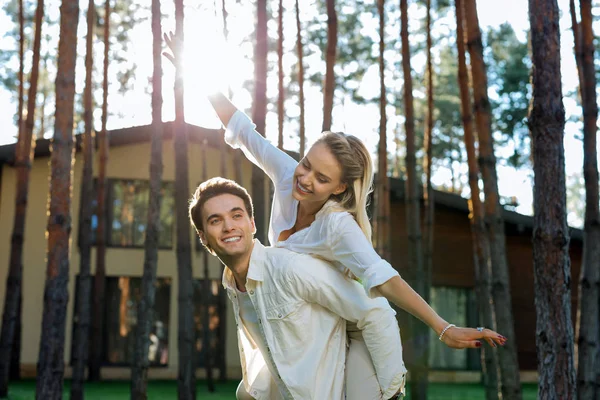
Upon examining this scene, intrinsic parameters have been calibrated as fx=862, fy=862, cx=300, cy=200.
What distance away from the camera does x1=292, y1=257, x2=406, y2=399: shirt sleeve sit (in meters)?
3.41

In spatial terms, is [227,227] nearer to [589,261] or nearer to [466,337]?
[466,337]

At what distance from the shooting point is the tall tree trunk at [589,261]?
328 inches

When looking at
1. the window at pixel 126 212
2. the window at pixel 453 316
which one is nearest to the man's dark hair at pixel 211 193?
the window at pixel 126 212

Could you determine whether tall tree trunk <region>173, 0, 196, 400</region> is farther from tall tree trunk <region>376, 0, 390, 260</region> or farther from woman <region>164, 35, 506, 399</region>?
woman <region>164, 35, 506, 399</region>

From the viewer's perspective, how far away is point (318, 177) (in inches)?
148

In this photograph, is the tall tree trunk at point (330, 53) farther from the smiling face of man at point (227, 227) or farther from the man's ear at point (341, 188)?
the smiling face of man at point (227, 227)

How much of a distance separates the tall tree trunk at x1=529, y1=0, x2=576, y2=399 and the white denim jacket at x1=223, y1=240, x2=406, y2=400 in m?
2.20

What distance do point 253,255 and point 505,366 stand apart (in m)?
→ 4.95

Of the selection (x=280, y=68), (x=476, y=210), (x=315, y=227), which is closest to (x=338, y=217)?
(x=315, y=227)

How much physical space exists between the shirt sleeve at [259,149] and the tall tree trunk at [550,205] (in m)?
1.88

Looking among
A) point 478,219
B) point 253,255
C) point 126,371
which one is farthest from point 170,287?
point 253,255

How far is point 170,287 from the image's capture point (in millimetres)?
19016

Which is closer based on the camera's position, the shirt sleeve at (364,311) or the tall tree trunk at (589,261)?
the shirt sleeve at (364,311)

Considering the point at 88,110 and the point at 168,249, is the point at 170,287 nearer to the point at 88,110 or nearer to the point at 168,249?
the point at 168,249
